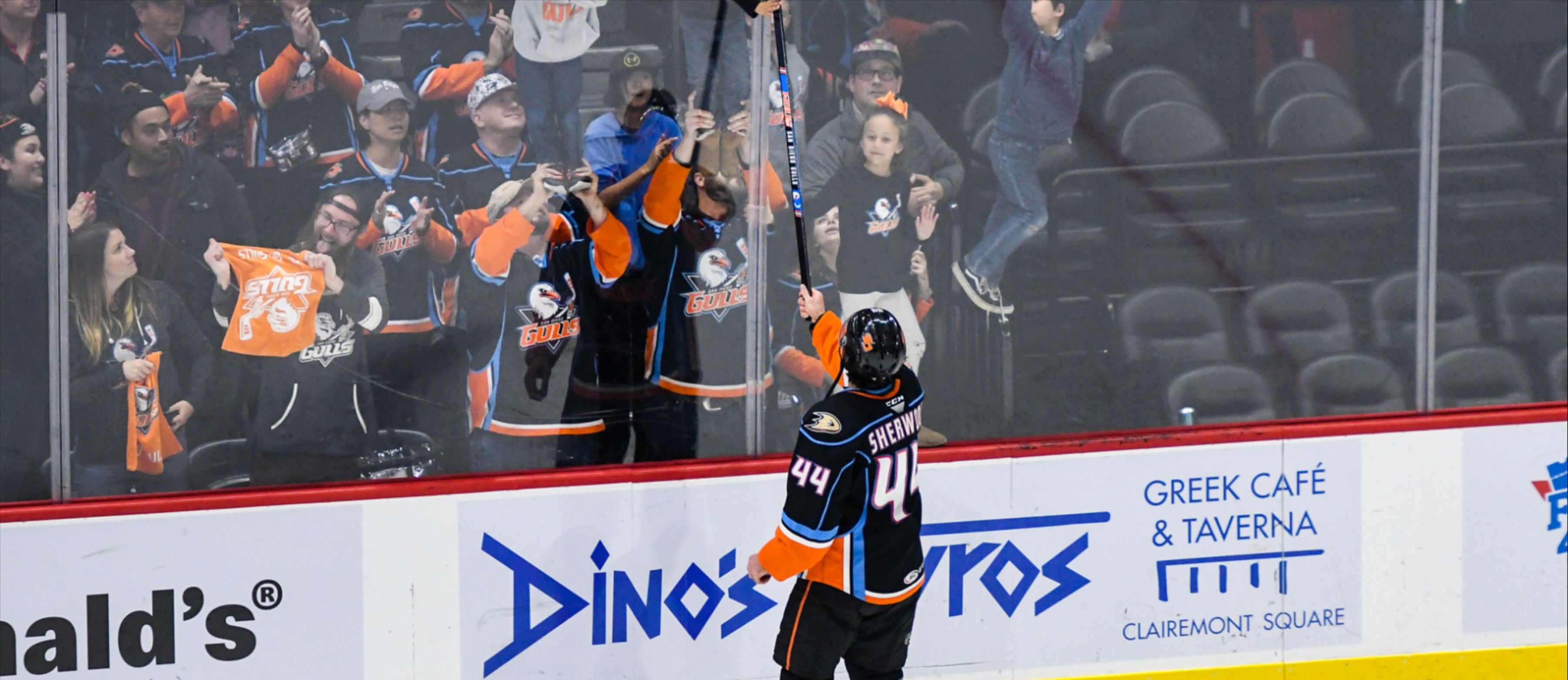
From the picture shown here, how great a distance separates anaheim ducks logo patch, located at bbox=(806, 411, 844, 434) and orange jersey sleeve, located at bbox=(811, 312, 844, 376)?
225mm

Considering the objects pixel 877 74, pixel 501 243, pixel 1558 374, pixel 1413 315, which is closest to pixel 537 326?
pixel 501 243

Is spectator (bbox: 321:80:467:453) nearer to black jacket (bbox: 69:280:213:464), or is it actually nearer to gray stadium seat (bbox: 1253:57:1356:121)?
black jacket (bbox: 69:280:213:464)

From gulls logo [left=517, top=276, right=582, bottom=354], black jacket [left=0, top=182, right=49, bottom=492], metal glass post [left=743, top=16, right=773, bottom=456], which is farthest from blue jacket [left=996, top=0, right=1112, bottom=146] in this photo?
black jacket [left=0, top=182, right=49, bottom=492]

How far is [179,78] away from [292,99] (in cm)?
24

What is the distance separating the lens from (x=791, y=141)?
3500 mm

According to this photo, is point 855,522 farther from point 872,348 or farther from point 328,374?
point 328,374

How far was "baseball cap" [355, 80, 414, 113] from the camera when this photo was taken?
11.2 feet

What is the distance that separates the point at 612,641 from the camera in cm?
364

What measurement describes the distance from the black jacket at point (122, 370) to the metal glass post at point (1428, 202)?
3114 millimetres

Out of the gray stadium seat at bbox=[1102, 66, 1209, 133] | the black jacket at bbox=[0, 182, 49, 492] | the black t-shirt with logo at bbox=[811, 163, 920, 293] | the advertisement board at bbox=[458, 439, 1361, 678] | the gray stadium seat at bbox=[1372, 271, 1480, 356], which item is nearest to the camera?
the black jacket at bbox=[0, 182, 49, 492]

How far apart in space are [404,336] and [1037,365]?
160 cm

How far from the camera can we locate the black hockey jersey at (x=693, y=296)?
3.63 meters

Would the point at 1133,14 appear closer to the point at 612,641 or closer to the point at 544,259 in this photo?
the point at 544,259

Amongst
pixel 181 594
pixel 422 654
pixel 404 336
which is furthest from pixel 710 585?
pixel 181 594
